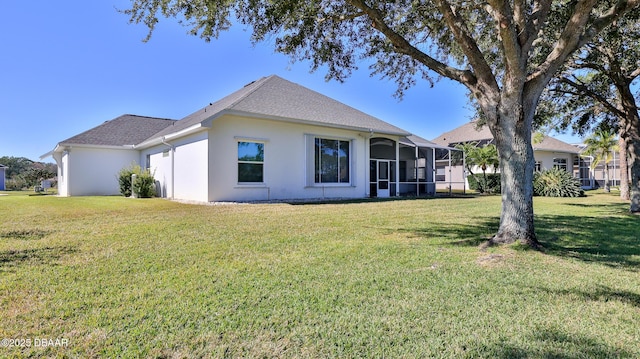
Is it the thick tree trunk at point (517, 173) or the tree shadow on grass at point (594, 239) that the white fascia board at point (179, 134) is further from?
the tree shadow on grass at point (594, 239)

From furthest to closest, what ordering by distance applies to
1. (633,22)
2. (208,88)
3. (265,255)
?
(208,88) < (633,22) < (265,255)

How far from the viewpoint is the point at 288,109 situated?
609 inches

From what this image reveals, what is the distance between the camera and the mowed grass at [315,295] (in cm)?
250

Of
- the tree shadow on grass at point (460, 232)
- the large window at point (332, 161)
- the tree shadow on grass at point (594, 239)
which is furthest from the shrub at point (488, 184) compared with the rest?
the tree shadow on grass at point (460, 232)

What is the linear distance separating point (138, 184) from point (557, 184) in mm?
24225

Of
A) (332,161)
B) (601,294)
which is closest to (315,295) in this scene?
(601,294)

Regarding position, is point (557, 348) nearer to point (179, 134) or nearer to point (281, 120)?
point (281, 120)

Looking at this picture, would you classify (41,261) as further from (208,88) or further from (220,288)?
(208,88)

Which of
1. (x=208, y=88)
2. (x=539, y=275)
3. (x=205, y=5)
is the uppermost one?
(x=208, y=88)

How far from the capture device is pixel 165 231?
706 centimetres

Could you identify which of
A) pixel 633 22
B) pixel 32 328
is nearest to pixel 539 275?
pixel 32 328

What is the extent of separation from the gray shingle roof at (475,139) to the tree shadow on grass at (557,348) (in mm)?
31266

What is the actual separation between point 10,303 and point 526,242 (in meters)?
6.86

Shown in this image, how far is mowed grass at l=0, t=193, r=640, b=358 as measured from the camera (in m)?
2.50
